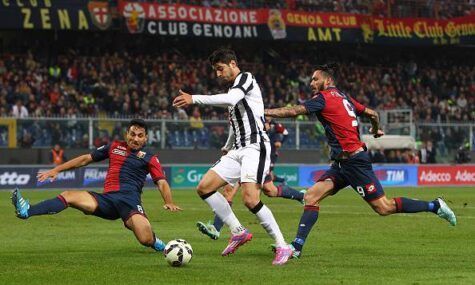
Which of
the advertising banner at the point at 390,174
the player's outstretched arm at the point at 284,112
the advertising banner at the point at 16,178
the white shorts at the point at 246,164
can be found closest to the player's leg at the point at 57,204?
the white shorts at the point at 246,164

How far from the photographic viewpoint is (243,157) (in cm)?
1293

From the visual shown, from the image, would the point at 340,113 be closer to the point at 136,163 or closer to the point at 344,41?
the point at 136,163

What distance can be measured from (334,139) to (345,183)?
0.61 m

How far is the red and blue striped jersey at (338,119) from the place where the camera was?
1306cm

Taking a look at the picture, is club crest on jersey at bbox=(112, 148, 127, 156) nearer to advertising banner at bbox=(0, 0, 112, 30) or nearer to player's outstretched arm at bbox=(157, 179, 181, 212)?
player's outstretched arm at bbox=(157, 179, 181, 212)

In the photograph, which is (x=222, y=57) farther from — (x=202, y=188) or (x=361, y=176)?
(x=361, y=176)

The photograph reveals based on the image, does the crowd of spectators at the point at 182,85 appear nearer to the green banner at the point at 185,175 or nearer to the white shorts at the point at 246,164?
the green banner at the point at 185,175

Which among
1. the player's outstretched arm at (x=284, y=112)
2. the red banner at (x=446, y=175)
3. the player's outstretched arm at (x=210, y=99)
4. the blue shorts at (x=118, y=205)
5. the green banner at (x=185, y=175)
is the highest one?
the player's outstretched arm at (x=210, y=99)

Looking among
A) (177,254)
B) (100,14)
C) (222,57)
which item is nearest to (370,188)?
(222,57)

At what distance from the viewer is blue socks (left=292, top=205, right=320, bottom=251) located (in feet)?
42.7

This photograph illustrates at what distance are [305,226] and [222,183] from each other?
1213 millimetres

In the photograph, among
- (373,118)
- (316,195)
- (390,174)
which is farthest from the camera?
(390,174)

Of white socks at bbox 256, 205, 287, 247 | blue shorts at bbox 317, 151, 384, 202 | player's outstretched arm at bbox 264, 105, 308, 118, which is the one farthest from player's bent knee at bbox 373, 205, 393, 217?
player's outstretched arm at bbox 264, 105, 308, 118

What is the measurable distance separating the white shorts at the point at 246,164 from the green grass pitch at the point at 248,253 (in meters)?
1.04
